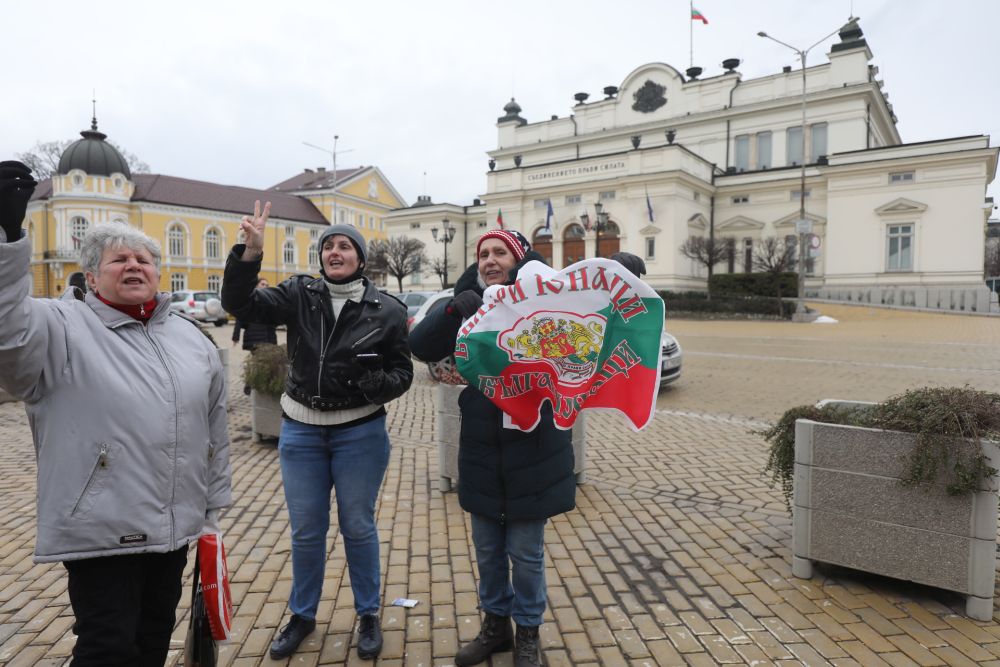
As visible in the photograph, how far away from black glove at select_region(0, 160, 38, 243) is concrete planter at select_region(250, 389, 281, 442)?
18.1 ft

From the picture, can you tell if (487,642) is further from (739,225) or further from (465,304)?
(739,225)

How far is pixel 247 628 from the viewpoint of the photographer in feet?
11.1

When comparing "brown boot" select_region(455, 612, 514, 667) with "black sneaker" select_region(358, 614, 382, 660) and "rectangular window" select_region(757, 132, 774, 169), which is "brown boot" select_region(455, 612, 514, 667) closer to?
Answer: "black sneaker" select_region(358, 614, 382, 660)

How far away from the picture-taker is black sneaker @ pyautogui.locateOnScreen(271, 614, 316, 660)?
3094 millimetres

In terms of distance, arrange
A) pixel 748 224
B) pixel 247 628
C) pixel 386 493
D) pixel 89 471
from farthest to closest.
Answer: pixel 748 224 → pixel 386 493 → pixel 247 628 → pixel 89 471

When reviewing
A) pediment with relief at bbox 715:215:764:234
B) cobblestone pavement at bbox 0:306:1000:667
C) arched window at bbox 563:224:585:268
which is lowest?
cobblestone pavement at bbox 0:306:1000:667

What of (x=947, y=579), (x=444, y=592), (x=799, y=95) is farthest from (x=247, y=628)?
(x=799, y=95)

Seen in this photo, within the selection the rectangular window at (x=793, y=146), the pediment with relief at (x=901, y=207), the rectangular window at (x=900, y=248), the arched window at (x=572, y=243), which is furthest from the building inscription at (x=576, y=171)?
the rectangular window at (x=900, y=248)

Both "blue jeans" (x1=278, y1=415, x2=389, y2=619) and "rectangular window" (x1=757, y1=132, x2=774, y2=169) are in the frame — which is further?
"rectangular window" (x1=757, y1=132, x2=774, y2=169)

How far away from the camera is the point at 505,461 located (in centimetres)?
296

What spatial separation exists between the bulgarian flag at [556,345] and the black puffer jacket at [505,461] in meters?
0.09

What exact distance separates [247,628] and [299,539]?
720mm

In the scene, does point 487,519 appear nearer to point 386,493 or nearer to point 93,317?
point 93,317

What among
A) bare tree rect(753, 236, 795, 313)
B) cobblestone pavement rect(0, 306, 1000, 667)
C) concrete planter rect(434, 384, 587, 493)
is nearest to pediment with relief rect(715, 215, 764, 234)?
bare tree rect(753, 236, 795, 313)
